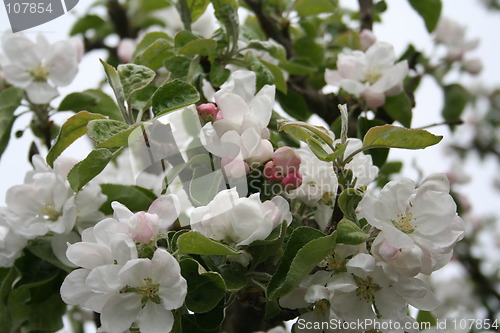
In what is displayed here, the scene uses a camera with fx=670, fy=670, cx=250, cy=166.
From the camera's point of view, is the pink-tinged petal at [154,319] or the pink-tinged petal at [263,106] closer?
the pink-tinged petal at [154,319]

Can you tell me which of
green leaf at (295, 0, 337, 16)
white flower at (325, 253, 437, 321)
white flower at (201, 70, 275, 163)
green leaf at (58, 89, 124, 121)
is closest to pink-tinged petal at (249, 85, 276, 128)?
white flower at (201, 70, 275, 163)

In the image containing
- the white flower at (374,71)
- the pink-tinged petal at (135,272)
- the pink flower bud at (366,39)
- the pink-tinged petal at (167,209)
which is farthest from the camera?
the pink flower bud at (366,39)

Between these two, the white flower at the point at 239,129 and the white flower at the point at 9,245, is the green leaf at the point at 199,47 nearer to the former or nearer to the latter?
the white flower at the point at 239,129

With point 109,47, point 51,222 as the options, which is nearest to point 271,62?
point 51,222

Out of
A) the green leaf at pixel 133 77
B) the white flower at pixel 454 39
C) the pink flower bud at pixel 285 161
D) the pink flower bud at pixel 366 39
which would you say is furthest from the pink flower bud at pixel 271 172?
the white flower at pixel 454 39

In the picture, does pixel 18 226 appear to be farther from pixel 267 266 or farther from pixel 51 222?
pixel 267 266

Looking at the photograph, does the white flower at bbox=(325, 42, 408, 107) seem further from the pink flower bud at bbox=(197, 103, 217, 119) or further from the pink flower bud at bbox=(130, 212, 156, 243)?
the pink flower bud at bbox=(130, 212, 156, 243)

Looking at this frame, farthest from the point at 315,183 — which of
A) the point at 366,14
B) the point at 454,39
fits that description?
the point at 454,39
